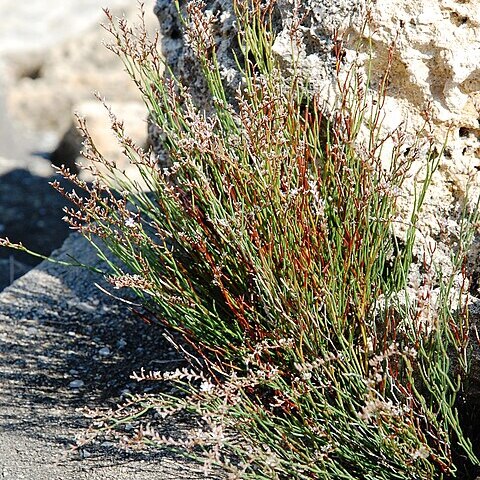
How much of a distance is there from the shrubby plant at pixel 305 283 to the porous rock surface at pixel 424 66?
0.20ft

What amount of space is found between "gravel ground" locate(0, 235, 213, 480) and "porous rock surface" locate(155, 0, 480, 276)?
39.4 inches

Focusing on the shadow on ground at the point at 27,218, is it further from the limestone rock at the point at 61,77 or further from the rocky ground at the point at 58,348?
the limestone rock at the point at 61,77

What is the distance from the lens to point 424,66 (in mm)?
2605

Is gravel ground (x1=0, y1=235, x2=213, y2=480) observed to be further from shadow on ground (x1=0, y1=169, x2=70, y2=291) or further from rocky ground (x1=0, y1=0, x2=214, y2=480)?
shadow on ground (x1=0, y1=169, x2=70, y2=291)

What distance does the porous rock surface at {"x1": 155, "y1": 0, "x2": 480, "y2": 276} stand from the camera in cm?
256

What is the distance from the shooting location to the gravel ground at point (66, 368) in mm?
2596

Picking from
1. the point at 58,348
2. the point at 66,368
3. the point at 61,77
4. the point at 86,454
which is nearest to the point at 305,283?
the point at 86,454

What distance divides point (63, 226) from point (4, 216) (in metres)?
0.46

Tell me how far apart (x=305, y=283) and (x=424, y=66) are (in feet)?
2.84

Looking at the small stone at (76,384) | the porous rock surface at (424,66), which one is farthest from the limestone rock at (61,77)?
the porous rock surface at (424,66)

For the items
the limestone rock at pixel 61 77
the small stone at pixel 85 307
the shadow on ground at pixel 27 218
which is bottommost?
the small stone at pixel 85 307

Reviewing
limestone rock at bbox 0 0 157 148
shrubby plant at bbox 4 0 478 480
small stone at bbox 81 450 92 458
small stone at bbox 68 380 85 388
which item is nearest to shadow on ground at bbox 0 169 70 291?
limestone rock at bbox 0 0 157 148

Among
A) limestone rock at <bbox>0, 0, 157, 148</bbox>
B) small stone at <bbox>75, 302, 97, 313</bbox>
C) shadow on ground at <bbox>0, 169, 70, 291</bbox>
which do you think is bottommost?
small stone at <bbox>75, 302, 97, 313</bbox>

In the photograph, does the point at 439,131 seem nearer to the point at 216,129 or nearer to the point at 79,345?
the point at 216,129
